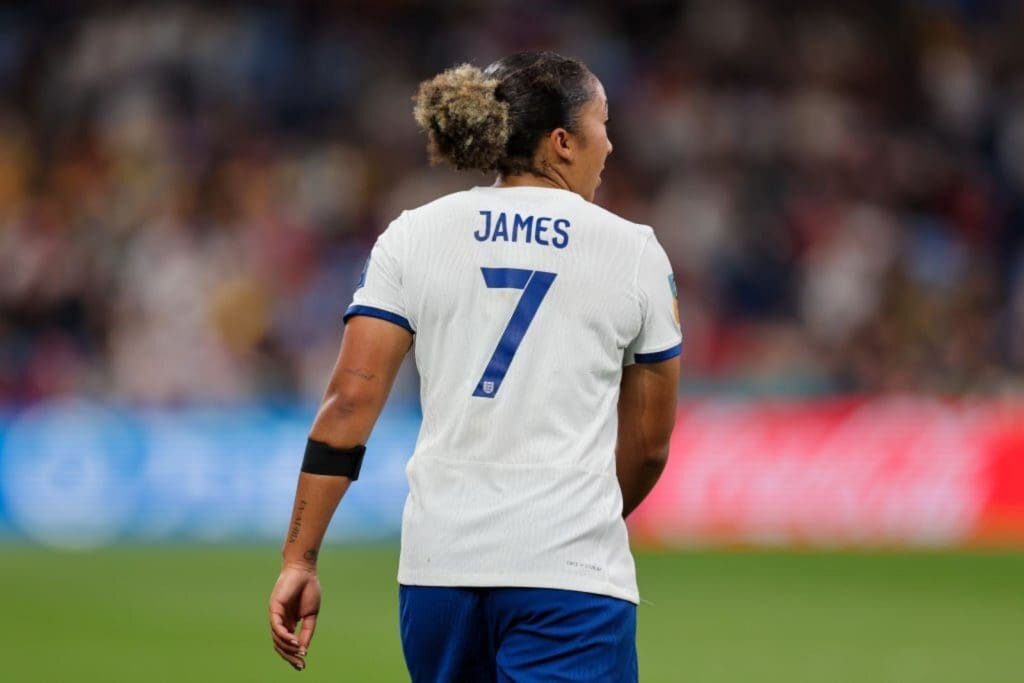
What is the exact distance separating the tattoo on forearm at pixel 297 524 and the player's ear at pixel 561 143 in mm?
835

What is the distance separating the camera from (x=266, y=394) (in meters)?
13.6

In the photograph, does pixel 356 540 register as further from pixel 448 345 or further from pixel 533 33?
pixel 448 345

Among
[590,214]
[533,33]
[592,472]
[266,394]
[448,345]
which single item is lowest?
[592,472]

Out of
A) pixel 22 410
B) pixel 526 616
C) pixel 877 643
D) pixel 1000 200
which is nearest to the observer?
pixel 526 616

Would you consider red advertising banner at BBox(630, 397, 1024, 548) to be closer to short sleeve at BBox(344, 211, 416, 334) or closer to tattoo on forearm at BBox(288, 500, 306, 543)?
tattoo on forearm at BBox(288, 500, 306, 543)

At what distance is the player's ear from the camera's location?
136 inches

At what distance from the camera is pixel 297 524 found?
11.5 ft

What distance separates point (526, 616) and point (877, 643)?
18.4 feet

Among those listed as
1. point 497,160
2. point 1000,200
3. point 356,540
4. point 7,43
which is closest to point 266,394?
point 356,540

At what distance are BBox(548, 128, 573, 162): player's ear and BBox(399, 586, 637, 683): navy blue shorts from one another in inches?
32.7

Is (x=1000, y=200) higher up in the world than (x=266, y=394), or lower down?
higher up

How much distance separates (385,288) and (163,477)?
32.0 feet

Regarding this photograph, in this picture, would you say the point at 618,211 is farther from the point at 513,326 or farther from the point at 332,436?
the point at 513,326

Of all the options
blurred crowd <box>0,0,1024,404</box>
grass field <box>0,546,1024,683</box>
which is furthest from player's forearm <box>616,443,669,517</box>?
blurred crowd <box>0,0,1024,404</box>
